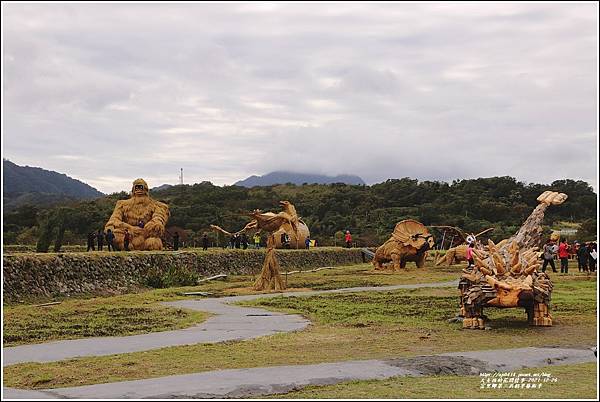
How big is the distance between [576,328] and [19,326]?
31.8 feet

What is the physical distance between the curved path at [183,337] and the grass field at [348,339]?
17.6 inches

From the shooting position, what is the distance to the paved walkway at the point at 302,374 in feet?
23.0

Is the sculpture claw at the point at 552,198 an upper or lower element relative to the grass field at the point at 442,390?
→ upper

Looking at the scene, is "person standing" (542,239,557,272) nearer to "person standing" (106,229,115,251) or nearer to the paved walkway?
"person standing" (106,229,115,251)

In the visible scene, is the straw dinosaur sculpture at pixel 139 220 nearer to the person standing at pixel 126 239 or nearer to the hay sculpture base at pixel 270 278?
the person standing at pixel 126 239

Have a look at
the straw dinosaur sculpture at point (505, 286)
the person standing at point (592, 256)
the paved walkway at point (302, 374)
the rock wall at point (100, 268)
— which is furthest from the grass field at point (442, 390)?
the person standing at point (592, 256)

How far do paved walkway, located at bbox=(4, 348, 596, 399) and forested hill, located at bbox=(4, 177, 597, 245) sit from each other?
122 ft

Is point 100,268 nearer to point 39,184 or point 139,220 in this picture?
point 139,220

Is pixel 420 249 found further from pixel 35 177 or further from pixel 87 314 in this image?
pixel 35 177

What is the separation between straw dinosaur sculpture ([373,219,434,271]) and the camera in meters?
31.2

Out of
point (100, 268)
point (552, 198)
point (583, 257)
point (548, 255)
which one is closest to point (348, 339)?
point (552, 198)

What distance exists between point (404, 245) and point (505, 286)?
61.2ft

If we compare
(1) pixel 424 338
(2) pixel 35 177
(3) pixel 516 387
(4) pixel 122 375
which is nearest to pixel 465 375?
(3) pixel 516 387

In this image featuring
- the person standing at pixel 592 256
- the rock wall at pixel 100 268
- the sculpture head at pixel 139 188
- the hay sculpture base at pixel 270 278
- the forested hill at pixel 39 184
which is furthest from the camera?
the forested hill at pixel 39 184
